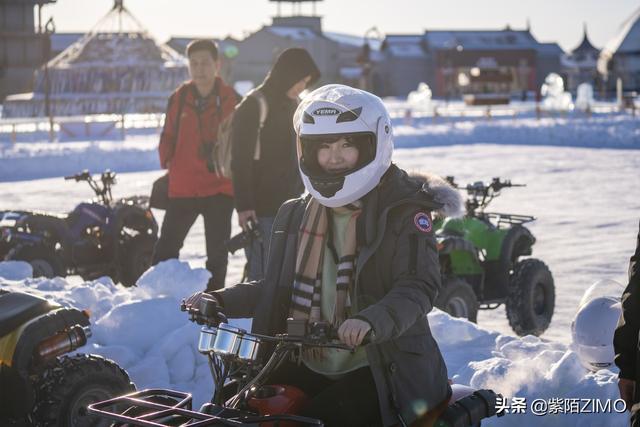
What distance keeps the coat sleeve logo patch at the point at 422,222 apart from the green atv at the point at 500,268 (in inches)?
178

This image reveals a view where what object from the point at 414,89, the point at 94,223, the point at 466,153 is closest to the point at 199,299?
the point at 94,223

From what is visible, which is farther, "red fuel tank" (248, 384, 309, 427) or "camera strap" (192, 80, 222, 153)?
"camera strap" (192, 80, 222, 153)

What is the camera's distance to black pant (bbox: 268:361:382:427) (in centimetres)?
323

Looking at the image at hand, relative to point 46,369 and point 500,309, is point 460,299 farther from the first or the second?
point 46,369

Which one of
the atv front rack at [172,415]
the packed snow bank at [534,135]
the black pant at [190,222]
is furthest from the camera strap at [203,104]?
the packed snow bank at [534,135]

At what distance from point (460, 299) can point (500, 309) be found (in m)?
1.53

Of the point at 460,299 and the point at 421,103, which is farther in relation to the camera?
the point at 421,103

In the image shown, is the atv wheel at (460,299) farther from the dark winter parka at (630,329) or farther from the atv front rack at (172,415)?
the atv front rack at (172,415)

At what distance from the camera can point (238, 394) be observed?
123 inches

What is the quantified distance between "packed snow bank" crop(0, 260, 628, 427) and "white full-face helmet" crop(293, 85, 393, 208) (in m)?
1.70

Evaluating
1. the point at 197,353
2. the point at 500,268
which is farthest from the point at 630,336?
the point at 500,268

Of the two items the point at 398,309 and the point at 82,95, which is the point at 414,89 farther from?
the point at 398,309

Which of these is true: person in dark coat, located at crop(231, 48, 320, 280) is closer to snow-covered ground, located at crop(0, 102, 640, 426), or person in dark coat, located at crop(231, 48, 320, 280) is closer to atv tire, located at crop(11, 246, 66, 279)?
snow-covered ground, located at crop(0, 102, 640, 426)

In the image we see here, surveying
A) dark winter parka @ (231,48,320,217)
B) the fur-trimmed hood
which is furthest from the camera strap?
the fur-trimmed hood
